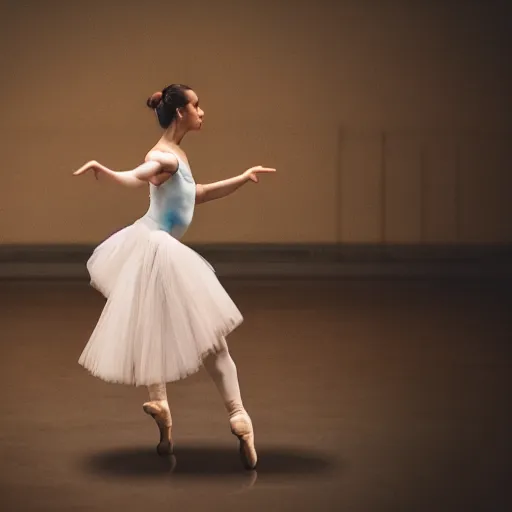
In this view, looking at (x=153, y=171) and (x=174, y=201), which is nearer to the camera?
(x=153, y=171)

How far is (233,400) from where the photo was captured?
3.65 m

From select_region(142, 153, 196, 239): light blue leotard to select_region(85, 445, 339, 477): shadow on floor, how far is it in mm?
647

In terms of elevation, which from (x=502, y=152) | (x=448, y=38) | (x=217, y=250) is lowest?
(x=217, y=250)

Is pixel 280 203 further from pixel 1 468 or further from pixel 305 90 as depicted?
pixel 1 468

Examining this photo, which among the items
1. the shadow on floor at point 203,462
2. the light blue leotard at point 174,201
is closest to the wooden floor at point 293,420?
the shadow on floor at point 203,462

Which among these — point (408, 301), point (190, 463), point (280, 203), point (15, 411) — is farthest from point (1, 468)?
point (280, 203)

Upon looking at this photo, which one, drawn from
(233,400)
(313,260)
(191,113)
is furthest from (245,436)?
(313,260)

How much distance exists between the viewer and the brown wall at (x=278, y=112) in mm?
11906

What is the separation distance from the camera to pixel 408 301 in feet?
26.2

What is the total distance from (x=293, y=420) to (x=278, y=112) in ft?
25.9

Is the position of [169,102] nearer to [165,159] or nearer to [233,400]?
[165,159]

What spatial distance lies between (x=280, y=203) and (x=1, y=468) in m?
8.52

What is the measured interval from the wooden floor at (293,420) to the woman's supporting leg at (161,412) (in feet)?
0.16

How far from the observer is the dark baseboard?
9844 mm
